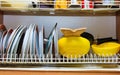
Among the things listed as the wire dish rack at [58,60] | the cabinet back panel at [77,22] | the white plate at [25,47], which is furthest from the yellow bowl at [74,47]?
the cabinet back panel at [77,22]

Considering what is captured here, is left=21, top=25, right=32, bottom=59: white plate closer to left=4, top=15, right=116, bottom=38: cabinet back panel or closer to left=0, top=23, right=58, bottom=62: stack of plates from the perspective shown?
left=0, top=23, right=58, bottom=62: stack of plates

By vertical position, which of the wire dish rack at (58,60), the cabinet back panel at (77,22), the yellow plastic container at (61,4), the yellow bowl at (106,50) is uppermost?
the yellow plastic container at (61,4)

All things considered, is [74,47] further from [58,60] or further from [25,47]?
[25,47]

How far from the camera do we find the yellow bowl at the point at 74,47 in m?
0.98

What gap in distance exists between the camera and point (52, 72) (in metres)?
0.91

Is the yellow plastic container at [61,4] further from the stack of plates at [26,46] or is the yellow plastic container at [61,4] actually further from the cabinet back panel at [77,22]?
the cabinet back panel at [77,22]

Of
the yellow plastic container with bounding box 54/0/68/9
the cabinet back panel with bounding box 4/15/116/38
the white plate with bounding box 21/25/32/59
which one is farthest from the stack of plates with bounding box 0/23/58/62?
the cabinet back panel with bounding box 4/15/116/38

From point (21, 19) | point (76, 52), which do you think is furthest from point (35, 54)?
point (21, 19)

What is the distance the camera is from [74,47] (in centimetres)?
98

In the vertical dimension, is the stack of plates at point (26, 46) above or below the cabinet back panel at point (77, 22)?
below

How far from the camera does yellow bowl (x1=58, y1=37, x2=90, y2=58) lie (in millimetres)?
979

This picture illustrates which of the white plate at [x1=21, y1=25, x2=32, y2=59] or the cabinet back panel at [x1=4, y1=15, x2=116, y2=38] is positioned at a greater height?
the cabinet back panel at [x1=4, y1=15, x2=116, y2=38]

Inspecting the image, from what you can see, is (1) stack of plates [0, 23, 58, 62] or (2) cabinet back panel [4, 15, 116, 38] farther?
(2) cabinet back panel [4, 15, 116, 38]

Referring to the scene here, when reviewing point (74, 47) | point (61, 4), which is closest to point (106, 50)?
point (74, 47)
